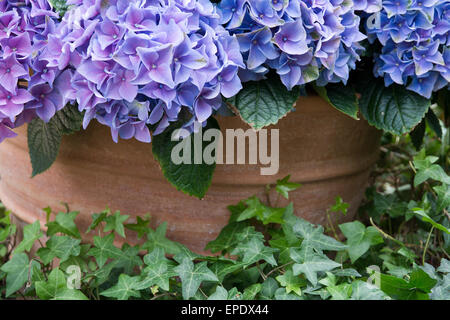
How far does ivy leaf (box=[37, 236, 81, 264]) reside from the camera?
1.06m

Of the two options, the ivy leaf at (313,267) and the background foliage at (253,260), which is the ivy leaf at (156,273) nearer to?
the background foliage at (253,260)

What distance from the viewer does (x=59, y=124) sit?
1069mm

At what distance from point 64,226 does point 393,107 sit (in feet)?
2.41

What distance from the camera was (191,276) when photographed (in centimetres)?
91

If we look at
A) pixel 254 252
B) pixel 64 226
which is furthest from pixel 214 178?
pixel 64 226

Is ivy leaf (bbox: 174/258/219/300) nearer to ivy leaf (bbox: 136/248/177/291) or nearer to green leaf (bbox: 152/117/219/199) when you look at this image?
ivy leaf (bbox: 136/248/177/291)

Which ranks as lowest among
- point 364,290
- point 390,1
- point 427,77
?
point 364,290

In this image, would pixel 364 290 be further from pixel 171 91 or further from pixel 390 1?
pixel 390 1

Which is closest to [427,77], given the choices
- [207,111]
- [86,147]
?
[207,111]

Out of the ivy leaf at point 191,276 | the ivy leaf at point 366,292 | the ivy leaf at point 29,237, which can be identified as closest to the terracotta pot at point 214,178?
the ivy leaf at point 29,237

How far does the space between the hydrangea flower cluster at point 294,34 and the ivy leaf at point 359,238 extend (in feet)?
1.01

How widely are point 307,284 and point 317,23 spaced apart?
1.45ft

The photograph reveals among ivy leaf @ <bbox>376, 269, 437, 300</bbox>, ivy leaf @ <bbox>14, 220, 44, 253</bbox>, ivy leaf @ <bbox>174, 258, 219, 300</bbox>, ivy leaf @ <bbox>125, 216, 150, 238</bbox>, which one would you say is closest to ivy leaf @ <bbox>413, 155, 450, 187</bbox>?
ivy leaf @ <bbox>376, 269, 437, 300</bbox>

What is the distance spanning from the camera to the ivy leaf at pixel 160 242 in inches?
43.2
